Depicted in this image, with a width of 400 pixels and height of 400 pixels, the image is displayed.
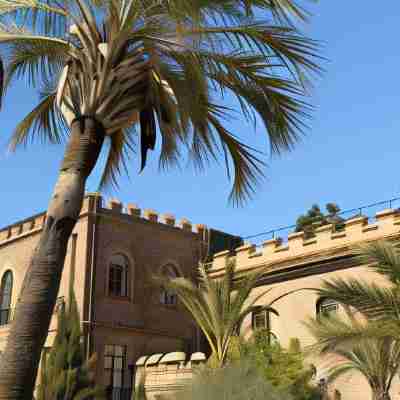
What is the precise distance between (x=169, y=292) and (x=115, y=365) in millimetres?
3769

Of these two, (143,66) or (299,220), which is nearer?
(143,66)

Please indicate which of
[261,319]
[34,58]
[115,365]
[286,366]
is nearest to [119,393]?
[115,365]

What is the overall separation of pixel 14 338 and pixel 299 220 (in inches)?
1488

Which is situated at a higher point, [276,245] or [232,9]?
[276,245]

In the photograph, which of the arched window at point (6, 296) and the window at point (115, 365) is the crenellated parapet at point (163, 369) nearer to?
the window at point (115, 365)

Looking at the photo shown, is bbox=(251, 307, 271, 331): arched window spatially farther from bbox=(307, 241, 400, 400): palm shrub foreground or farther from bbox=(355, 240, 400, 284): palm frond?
bbox=(355, 240, 400, 284): palm frond

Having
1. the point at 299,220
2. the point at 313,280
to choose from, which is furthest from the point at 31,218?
the point at 299,220

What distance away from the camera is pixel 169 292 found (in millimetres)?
26453

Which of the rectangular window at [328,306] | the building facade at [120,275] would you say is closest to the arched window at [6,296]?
the building facade at [120,275]

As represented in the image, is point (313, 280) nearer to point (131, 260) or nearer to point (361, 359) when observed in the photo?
point (361, 359)

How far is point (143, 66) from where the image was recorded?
257 inches

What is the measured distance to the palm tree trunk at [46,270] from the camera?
513 cm

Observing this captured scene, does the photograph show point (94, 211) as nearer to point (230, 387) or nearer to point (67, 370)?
point (67, 370)

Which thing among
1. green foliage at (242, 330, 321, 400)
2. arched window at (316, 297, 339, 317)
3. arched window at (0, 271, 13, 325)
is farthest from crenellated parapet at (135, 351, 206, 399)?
arched window at (0, 271, 13, 325)
